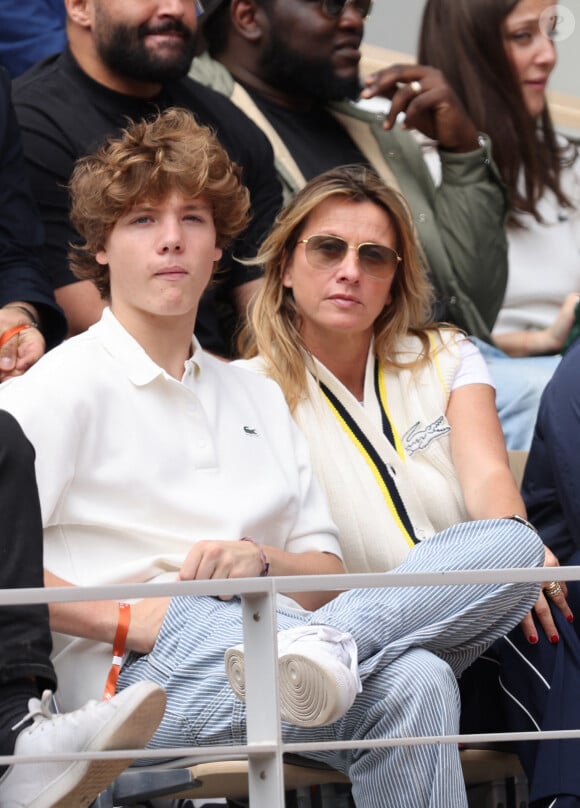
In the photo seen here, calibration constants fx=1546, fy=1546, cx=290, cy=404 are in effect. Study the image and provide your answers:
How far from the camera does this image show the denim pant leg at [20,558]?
192 centimetres

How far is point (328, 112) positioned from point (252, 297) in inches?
33.9

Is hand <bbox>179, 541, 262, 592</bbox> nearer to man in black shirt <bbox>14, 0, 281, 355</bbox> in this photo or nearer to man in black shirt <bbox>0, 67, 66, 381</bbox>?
man in black shirt <bbox>0, 67, 66, 381</bbox>

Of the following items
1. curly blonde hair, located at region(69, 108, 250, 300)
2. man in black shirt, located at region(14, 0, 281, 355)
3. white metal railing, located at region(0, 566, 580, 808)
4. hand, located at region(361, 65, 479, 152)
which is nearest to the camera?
white metal railing, located at region(0, 566, 580, 808)

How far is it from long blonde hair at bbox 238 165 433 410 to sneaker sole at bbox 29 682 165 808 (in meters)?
1.17

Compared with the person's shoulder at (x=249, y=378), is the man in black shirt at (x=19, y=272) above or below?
above

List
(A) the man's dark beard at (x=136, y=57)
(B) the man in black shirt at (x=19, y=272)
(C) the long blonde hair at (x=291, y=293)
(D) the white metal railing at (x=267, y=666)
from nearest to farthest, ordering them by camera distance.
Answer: (D) the white metal railing at (x=267, y=666)
(B) the man in black shirt at (x=19, y=272)
(C) the long blonde hair at (x=291, y=293)
(A) the man's dark beard at (x=136, y=57)

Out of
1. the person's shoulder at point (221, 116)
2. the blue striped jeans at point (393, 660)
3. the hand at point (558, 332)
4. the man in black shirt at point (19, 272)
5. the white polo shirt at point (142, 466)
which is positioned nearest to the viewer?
the blue striped jeans at point (393, 660)

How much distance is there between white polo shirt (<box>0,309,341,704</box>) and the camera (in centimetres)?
226

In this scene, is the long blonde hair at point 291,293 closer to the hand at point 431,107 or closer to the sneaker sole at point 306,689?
the hand at point 431,107

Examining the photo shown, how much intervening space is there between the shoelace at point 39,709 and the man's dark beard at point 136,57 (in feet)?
5.58

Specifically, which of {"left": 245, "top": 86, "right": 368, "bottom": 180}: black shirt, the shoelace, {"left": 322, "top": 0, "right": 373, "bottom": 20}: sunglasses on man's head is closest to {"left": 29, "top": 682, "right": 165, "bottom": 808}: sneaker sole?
the shoelace

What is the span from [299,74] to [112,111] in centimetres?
61

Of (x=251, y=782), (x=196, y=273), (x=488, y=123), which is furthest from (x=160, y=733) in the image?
(x=488, y=123)

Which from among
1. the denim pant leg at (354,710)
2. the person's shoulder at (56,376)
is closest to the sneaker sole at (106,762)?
the denim pant leg at (354,710)
